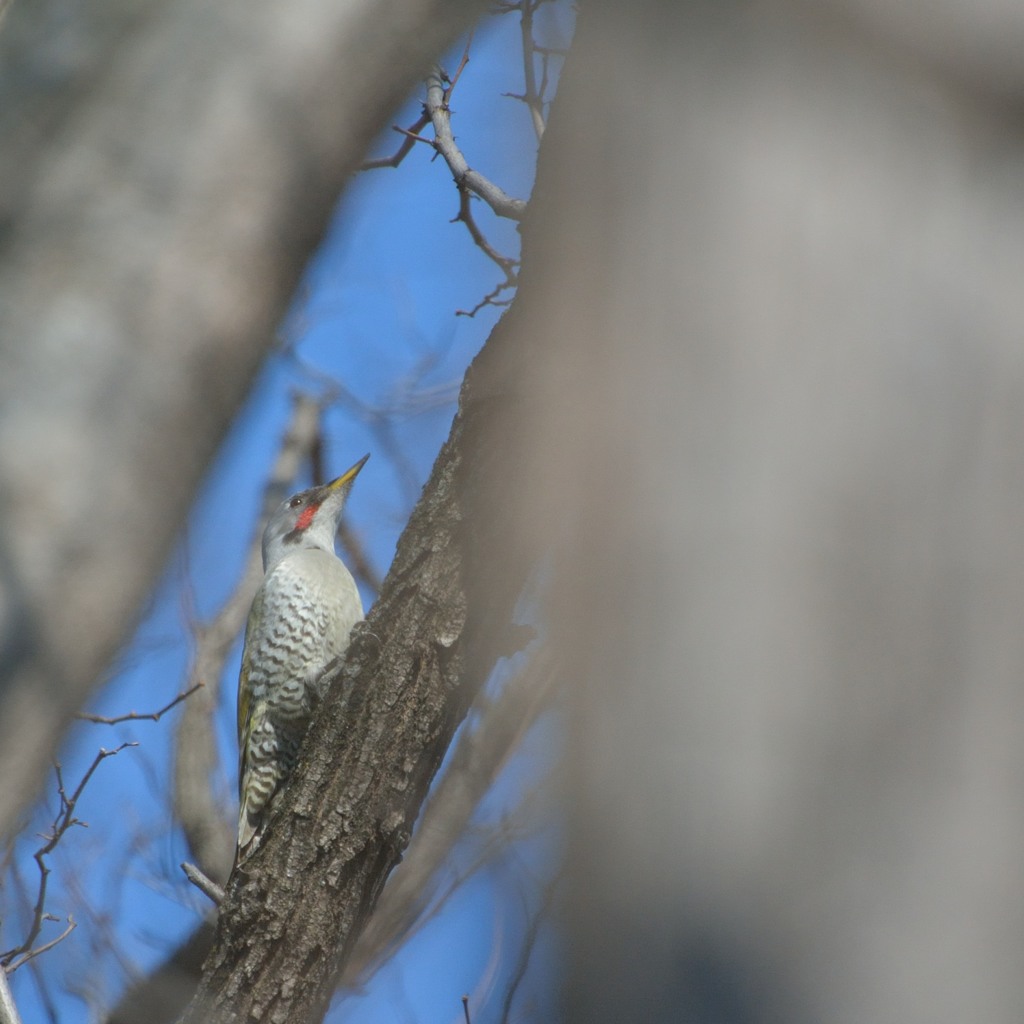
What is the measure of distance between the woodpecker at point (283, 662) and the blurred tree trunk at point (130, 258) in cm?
440

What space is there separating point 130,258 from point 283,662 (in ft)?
15.5

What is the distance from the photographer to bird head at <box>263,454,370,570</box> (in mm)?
6676

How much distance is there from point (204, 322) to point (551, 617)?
57 cm

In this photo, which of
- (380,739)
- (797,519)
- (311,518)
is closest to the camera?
(797,519)

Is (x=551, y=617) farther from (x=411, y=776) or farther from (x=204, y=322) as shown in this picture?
(x=411, y=776)

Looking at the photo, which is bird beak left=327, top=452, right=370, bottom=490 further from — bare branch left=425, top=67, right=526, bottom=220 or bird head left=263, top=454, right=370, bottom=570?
bare branch left=425, top=67, right=526, bottom=220

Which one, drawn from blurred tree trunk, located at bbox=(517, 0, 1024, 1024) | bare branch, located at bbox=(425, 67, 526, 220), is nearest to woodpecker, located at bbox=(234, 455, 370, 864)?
bare branch, located at bbox=(425, 67, 526, 220)

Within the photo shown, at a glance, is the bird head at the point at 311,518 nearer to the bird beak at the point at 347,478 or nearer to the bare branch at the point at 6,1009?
the bird beak at the point at 347,478

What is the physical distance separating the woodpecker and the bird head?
51 cm

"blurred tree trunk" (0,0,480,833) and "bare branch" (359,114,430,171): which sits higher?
"bare branch" (359,114,430,171)

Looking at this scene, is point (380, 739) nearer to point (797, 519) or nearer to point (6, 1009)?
point (6, 1009)

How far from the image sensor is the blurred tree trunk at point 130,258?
3.65 feet

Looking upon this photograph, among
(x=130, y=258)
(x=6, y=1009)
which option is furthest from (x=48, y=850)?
(x=130, y=258)

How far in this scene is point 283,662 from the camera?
5.74 meters
